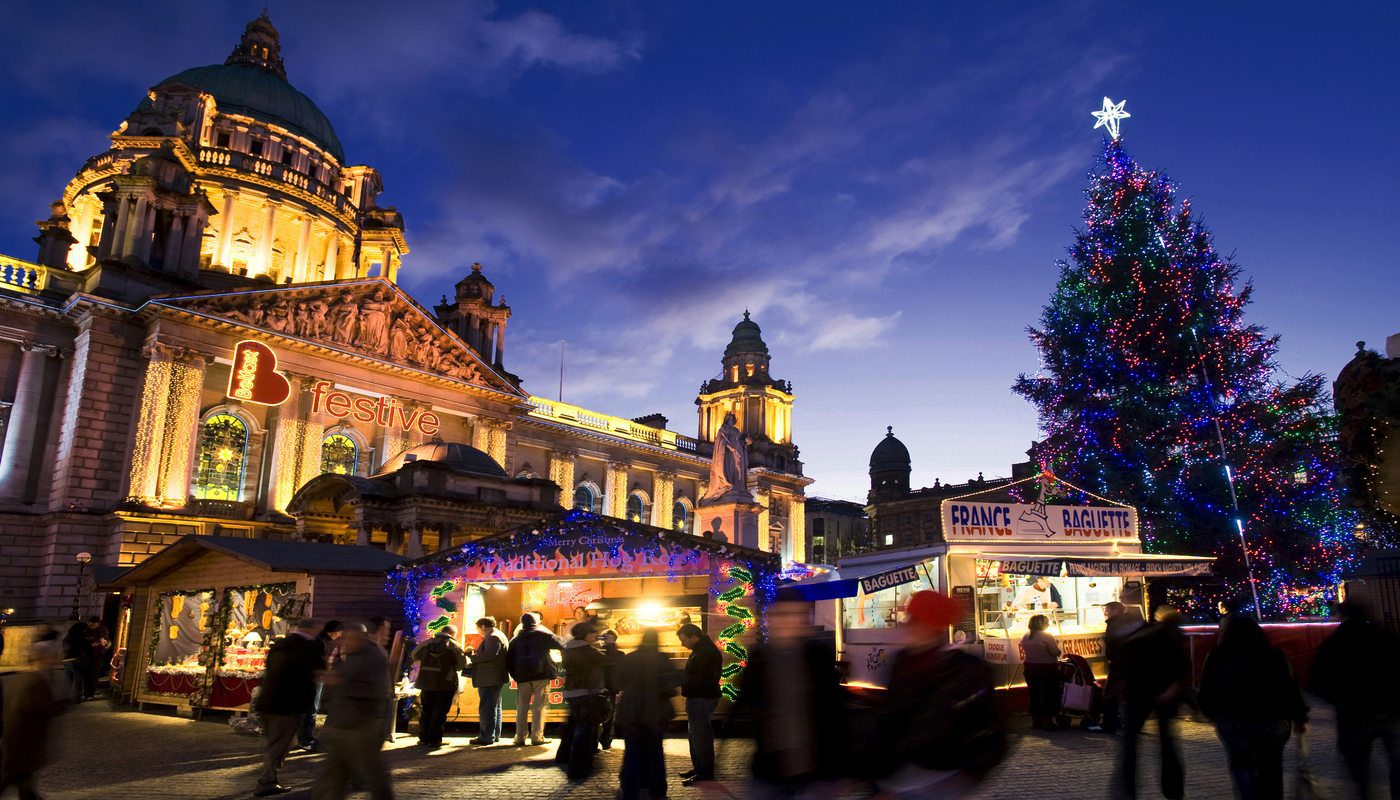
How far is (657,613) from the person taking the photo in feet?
52.6

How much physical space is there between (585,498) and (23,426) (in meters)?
24.3

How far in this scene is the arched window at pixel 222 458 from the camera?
3042 cm

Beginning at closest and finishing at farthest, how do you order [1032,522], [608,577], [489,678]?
1. [489,678]
2. [608,577]
3. [1032,522]

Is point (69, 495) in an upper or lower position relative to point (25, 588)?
upper

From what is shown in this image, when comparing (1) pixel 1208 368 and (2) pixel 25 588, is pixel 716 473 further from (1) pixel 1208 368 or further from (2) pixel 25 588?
(2) pixel 25 588

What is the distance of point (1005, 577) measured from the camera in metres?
16.9

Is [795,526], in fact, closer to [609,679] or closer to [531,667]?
[531,667]

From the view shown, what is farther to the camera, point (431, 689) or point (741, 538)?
point (741, 538)

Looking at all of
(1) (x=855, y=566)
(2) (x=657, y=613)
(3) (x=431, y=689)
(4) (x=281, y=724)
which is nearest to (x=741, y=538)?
(1) (x=855, y=566)

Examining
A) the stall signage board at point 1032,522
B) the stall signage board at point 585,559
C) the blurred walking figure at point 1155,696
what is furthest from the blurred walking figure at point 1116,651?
the stall signage board at point 585,559

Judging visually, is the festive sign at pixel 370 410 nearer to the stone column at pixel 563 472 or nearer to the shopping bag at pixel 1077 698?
the stone column at pixel 563 472

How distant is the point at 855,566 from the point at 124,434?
2506 cm

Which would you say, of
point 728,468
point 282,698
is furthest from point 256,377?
point 282,698

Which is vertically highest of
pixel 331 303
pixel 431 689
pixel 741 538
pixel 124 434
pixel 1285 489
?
pixel 331 303
